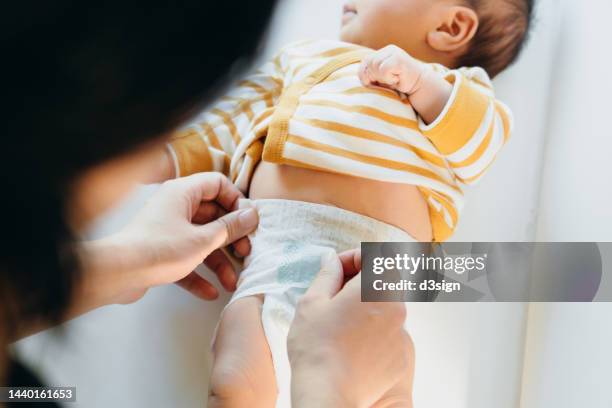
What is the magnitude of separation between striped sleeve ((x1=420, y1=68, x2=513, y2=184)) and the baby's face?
0.10 metres

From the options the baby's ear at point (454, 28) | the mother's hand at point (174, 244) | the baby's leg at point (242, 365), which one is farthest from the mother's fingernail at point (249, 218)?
the baby's ear at point (454, 28)

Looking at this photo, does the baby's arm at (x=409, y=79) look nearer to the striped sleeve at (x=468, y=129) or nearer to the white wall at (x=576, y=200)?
the striped sleeve at (x=468, y=129)

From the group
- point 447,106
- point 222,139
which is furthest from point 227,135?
point 447,106

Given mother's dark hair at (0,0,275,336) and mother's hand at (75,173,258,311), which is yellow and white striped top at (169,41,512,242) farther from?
mother's dark hair at (0,0,275,336)

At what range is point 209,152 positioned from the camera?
843 mm

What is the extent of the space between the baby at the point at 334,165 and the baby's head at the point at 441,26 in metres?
0.05

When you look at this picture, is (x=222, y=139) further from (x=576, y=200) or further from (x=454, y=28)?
(x=576, y=200)

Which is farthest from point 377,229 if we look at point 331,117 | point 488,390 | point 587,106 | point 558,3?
point 558,3

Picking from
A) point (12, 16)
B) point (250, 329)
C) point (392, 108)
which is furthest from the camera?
point (392, 108)

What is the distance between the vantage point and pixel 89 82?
0.27 m

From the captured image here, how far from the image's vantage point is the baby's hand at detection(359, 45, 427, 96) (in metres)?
0.71

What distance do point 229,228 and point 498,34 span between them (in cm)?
47

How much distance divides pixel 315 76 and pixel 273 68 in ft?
0.41

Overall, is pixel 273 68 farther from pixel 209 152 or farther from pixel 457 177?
pixel 457 177
